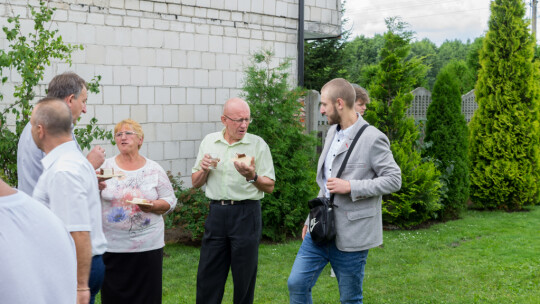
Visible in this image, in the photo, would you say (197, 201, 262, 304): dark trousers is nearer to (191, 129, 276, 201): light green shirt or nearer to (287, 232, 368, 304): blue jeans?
(191, 129, 276, 201): light green shirt

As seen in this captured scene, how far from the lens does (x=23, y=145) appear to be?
3.50m

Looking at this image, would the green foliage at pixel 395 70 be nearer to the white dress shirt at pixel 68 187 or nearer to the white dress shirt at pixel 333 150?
the white dress shirt at pixel 333 150

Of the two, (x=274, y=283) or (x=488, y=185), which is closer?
(x=274, y=283)

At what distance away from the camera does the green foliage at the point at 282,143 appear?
8.84 m

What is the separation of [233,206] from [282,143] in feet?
12.5

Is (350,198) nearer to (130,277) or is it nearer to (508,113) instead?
(130,277)

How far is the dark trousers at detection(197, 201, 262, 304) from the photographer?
196 inches

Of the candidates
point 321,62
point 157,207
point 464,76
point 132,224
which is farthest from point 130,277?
point 464,76

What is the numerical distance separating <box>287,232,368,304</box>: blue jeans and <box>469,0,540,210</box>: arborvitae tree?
8.92m

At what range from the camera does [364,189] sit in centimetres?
416

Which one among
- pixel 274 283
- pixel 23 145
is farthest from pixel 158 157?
pixel 23 145

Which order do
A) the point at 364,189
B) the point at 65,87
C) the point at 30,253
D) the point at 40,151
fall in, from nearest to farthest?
the point at 30,253, the point at 40,151, the point at 65,87, the point at 364,189

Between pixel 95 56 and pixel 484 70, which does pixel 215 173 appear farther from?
pixel 484 70

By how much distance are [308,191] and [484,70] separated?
18.6 feet
